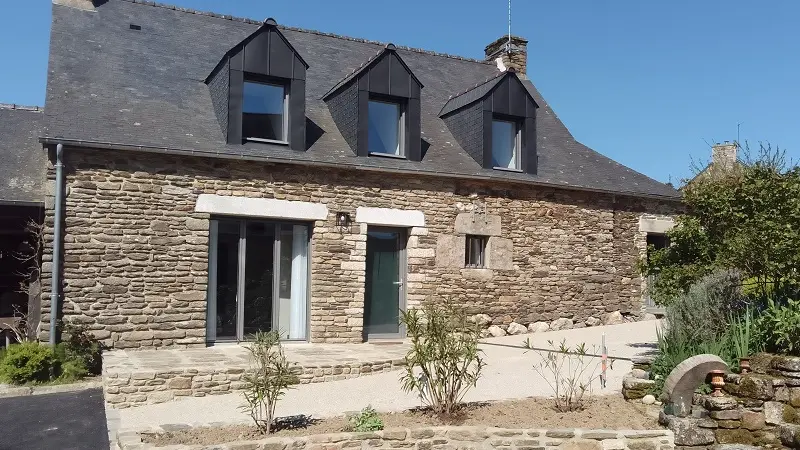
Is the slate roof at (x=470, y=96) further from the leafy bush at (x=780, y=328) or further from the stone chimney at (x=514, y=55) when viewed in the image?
the leafy bush at (x=780, y=328)

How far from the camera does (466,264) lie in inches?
493

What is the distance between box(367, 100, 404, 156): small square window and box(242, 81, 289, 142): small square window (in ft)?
5.22

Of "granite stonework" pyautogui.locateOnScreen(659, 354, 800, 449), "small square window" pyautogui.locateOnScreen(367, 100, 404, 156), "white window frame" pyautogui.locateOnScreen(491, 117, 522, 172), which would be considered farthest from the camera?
"white window frame" pyautogui.locateOnScreen(491, 117, 522, 172)

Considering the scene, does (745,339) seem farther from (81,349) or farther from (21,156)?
(21,156)

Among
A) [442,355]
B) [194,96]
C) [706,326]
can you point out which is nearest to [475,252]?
[706,326]

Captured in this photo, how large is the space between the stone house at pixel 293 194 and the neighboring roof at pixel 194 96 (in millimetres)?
38

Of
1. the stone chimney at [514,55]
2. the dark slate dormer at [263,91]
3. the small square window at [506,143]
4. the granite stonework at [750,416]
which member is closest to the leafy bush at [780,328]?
the granite stonework at [750,416]

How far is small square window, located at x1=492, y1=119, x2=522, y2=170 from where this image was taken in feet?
43.8

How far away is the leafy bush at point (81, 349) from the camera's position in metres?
9.18

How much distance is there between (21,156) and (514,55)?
11.0m

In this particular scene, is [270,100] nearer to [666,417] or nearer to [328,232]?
[328,232]

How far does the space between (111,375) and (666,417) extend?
5.85 m

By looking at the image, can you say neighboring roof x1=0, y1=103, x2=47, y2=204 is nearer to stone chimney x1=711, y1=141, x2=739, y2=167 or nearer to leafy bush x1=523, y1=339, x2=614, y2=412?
leafy bush x1=523, y1=339, x2=614, y2=412

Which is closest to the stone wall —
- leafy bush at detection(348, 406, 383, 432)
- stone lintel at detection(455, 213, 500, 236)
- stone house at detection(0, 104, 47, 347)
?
leafy bush at detection(348, 406, 383, 432)
